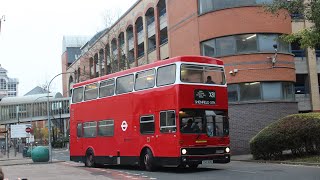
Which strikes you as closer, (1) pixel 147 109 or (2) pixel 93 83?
(1) pixel 147 109

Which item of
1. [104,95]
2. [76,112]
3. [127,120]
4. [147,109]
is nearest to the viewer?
[147,109]

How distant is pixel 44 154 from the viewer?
113ft

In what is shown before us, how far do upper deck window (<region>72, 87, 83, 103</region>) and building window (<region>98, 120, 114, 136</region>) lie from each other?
2616mm

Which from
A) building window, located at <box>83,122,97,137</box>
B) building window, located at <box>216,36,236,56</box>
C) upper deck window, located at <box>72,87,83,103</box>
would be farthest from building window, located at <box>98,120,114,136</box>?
building window, located at <box>216,36,236,56</box>

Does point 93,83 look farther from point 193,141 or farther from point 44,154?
point 44,154

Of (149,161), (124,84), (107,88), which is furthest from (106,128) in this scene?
(149,161)

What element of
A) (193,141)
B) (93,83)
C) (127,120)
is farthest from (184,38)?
(193,141)

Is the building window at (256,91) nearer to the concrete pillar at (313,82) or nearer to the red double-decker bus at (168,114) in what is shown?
the concrete pillar at (313,82)

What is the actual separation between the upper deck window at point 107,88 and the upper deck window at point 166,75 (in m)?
3.97

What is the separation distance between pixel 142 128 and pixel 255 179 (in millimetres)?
6711

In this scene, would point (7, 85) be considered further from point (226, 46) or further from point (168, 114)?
point (168, 114)

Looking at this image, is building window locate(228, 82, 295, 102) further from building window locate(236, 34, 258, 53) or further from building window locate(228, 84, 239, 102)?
building window locate(236, 34, 258, 53)

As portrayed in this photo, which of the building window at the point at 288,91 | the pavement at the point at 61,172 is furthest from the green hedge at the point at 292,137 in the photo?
the building window at the point at 288,91

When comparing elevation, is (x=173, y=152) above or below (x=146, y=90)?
below
